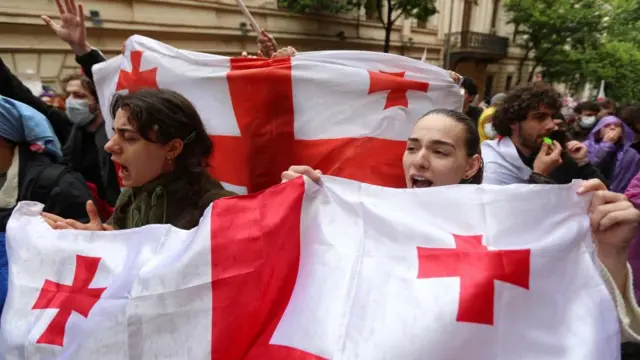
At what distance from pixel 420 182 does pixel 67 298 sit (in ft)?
3.79

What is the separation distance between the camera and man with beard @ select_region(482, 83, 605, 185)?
8.36 feet

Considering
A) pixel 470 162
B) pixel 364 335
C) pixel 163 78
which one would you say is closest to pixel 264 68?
pixel 163 78

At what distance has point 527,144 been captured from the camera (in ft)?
8.61

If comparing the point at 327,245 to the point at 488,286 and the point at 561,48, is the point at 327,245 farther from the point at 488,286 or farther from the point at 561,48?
the point at 561,48

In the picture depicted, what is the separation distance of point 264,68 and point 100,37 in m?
8.20

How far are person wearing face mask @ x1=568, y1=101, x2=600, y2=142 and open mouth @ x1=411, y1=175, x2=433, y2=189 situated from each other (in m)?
4.77

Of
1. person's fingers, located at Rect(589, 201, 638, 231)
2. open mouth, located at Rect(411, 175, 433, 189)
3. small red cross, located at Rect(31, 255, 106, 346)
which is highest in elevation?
person's fingers, located at Rect(589, 201, 638, 231)

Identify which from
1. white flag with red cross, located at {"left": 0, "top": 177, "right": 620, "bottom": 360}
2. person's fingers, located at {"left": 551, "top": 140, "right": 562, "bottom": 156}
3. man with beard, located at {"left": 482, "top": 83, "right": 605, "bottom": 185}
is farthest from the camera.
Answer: man with beard, located at {"left": 482, "top": 83, "right": 605, "bottom": 185}

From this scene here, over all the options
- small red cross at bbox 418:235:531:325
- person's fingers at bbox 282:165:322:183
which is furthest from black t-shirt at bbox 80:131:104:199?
small red cross at bbox 418:235:531:325

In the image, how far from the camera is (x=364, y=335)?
1228 mm

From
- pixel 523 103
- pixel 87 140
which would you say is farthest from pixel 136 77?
pixel 523 103

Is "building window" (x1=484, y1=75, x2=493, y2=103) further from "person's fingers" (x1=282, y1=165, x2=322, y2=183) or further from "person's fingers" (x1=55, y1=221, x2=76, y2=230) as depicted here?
"person's fingers" (x1=55, y1=221, x2=76, y2=230)

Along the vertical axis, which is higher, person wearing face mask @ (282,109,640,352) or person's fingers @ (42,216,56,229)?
person wearing face mask @ (282,109,640,352)

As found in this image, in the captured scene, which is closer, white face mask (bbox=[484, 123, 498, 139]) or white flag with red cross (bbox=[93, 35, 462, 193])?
white flag with red cross (bbox=[93, 35, 462, 193])
